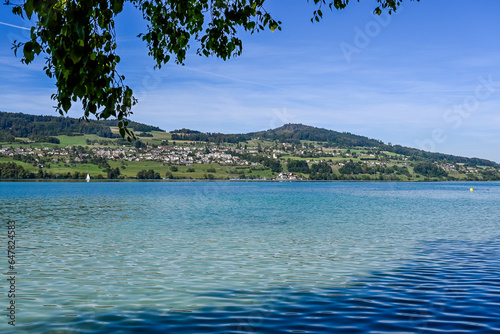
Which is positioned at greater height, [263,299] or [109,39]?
[109,39]

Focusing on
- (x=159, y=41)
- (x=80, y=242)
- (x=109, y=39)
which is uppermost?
(x=159, y=41)

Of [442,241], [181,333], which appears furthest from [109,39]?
[442,241]

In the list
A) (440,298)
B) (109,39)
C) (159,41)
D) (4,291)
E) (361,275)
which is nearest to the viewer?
(109,39)

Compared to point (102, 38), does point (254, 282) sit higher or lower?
lower

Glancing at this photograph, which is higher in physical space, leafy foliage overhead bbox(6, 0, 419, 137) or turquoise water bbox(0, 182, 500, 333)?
leafy foliage overhead bbox(6, 0, 419, 137)

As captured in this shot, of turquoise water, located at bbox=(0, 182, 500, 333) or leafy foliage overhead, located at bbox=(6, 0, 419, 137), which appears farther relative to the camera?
turquoise water, located at bbox=(0, 182, 500, 333)

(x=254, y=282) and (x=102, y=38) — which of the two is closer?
(x=102, y=38)

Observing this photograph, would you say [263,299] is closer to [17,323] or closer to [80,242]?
[17,323]

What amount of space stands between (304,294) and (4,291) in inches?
390

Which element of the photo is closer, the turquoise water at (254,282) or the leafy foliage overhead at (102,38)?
the leafy foliage overhead at (102,38)

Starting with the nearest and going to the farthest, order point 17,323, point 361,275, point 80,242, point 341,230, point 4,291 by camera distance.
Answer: point 17,323
point 4,291
point 361,275
point 80,242
point 341,230

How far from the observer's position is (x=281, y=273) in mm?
18359

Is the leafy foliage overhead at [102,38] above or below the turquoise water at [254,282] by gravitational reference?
above

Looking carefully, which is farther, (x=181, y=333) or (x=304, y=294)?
(x=304, y=294)
